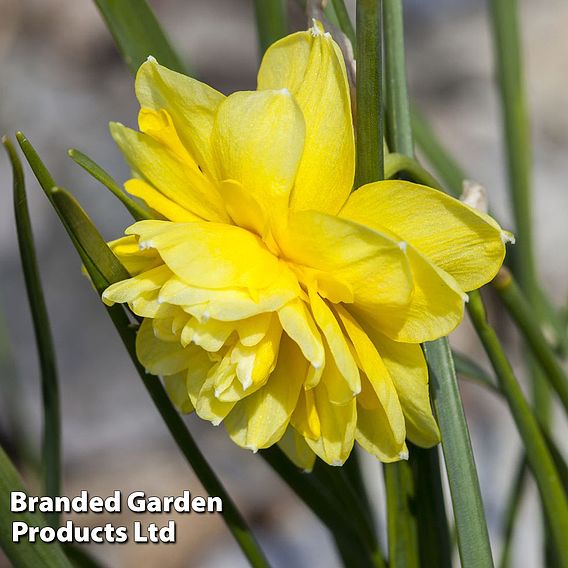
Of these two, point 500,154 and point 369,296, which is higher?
point 500,154

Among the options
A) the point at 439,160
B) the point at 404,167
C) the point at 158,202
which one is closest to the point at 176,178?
the point at 158,202

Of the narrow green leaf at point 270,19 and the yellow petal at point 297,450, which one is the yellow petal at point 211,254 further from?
the narrow green leaf at point 270,19

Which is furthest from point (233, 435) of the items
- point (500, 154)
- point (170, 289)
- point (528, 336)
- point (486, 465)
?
point (500, 154)

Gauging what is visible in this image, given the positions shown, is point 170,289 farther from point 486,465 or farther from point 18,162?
point 486,465

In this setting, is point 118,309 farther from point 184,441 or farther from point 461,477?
point 461,477

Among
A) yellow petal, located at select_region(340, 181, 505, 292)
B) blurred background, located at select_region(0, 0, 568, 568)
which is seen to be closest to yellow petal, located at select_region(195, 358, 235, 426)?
yellow petal, located at select_region(340, 181, 505, 292)

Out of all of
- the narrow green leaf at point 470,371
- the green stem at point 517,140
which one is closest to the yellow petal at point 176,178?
the narrow green leaf at point 470,371
